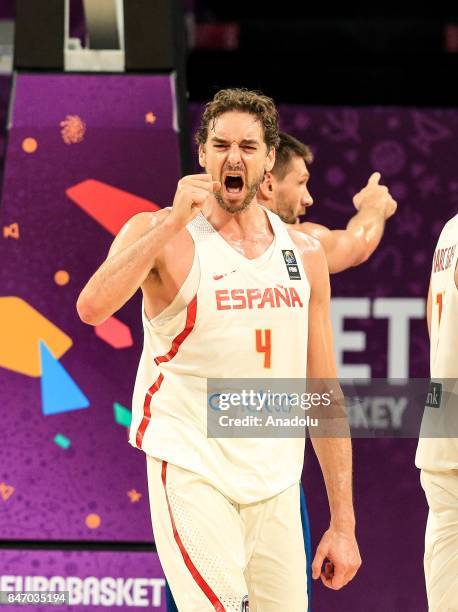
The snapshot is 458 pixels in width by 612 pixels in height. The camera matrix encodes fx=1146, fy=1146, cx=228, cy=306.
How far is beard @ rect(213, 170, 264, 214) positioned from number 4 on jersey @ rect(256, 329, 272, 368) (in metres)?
0.40

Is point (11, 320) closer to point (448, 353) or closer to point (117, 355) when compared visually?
point (117, 355)

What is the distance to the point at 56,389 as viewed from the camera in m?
4.65

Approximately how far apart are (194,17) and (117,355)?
268cm

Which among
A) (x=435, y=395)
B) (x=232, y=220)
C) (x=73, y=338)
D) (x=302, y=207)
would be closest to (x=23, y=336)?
(x=73, y=338)

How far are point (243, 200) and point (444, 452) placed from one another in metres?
1.11

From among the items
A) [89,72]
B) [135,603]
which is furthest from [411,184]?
[135,603]

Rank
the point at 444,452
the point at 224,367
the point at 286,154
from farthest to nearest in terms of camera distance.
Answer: the point at 286,154, the point at 444,452, the point at 224,367

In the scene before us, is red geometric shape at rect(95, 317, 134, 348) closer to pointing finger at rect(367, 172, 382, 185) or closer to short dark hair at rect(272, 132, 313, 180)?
short dark hair at rect(272, 132, 313, 180)

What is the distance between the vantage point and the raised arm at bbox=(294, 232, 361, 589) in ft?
11.6

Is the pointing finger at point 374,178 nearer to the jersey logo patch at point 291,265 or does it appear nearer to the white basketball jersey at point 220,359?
the jersey logo patch at point 291,265

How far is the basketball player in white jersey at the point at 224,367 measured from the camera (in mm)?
3324

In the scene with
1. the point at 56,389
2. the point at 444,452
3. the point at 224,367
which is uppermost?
the point at 224,367

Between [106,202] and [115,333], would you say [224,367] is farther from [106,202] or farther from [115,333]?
[106,202]

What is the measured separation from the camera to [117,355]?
15.4 feet
